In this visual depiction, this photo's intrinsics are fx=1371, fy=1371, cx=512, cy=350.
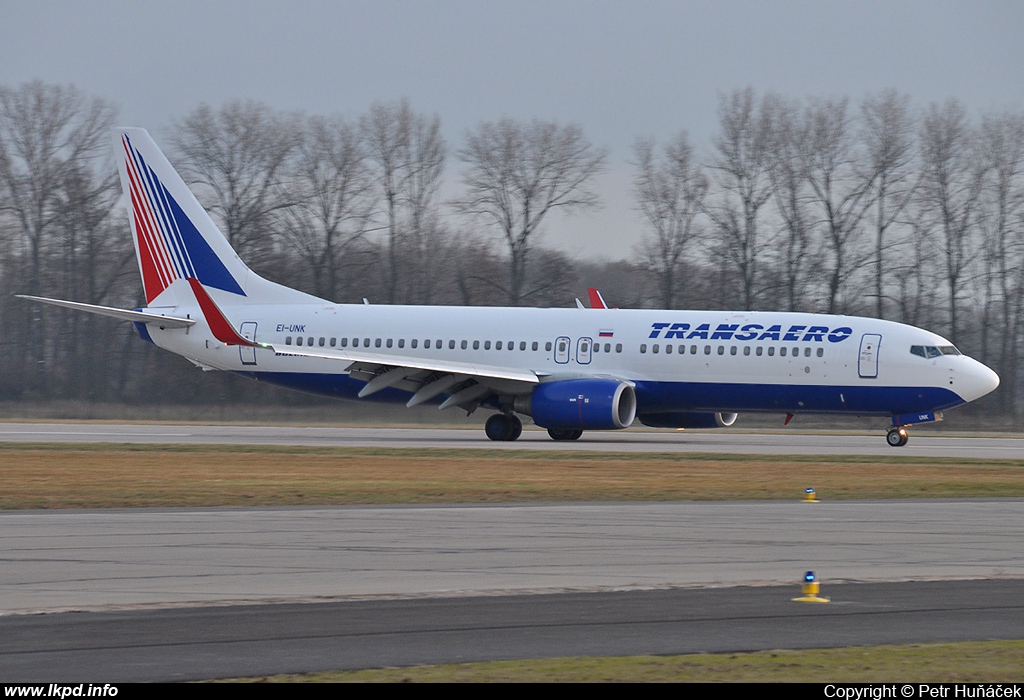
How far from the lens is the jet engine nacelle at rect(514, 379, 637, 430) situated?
33.8 metres

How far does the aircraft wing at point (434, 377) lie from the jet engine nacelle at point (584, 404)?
75cm

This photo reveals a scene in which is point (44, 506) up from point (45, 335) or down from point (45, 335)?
down

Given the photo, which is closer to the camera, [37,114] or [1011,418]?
[1011,418]

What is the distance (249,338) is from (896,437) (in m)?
17.9

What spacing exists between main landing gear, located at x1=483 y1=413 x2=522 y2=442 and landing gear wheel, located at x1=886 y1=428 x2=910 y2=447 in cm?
941

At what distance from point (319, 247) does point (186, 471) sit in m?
40.0

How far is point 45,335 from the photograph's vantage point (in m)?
61.4

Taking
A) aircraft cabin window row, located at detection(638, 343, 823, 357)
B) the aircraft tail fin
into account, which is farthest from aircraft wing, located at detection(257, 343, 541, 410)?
the aircraft tail fin

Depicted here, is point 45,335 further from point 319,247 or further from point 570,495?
point 570,495

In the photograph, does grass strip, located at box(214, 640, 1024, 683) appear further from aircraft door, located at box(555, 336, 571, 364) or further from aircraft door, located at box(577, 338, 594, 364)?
aircraft door, located at box(555, 336, 571, 364)

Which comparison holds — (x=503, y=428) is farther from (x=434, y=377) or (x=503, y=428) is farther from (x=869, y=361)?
(x=869, y=361)

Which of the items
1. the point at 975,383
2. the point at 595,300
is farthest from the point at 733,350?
the point at 595,300

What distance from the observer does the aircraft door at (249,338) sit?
39219 millimetres

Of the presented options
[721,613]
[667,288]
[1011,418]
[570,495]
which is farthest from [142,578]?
[667,288]
